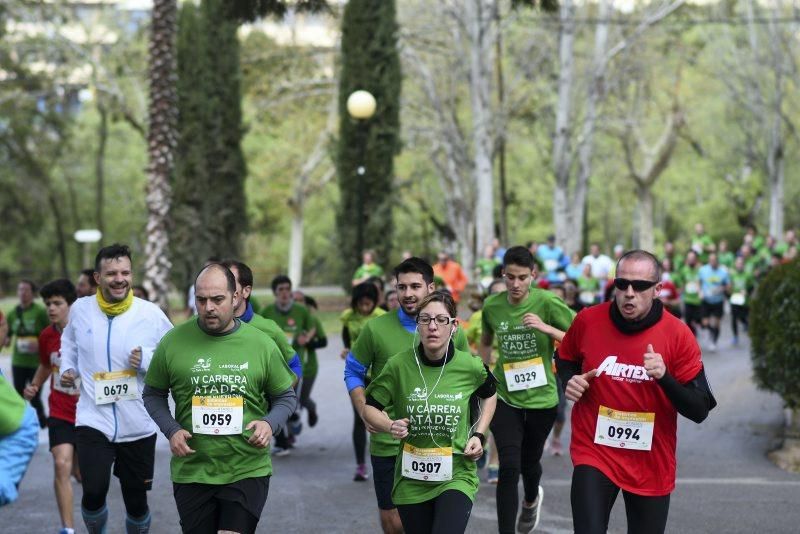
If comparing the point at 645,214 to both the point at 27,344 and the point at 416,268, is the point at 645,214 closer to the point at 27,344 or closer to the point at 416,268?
the point at 27,344

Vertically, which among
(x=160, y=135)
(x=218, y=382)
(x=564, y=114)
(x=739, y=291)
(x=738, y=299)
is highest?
(x=564, y=114)

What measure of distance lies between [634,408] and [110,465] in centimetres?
329

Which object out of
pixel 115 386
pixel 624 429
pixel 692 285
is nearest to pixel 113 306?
pixel 115 386

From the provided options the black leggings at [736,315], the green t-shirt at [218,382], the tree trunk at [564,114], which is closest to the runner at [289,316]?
the green t-shirt at [218,382]

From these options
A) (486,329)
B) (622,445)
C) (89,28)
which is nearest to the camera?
(622,445)

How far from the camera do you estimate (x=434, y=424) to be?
578cm

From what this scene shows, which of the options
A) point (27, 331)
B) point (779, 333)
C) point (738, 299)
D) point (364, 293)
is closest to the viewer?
point (364, 293)

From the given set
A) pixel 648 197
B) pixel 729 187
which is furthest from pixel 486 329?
pixel 729 187

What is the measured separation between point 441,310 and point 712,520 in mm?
4334

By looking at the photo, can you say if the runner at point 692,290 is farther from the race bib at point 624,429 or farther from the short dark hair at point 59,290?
the race bib at point 624,429

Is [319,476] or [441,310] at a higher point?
[441,310]

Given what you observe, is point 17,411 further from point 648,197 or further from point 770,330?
point 648,197

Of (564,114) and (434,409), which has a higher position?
(564,114)

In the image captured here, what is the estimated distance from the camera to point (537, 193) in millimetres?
56031
